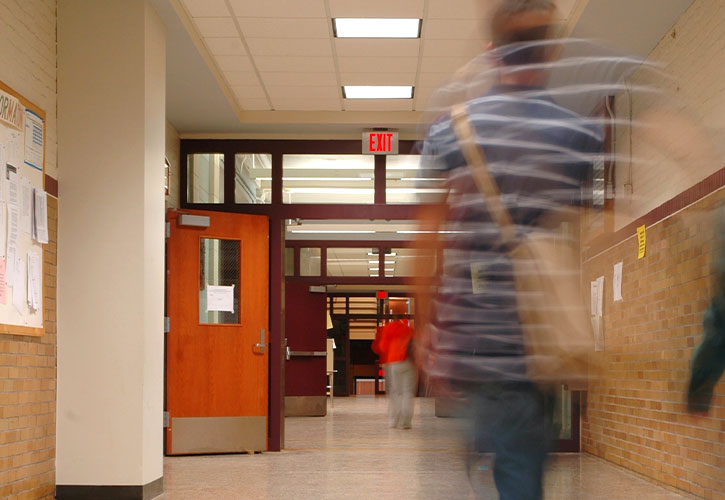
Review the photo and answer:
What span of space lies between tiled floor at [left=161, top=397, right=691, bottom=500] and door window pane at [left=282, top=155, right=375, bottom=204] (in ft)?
7.32

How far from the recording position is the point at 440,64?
22.0 ft

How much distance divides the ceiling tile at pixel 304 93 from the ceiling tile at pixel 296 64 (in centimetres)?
43

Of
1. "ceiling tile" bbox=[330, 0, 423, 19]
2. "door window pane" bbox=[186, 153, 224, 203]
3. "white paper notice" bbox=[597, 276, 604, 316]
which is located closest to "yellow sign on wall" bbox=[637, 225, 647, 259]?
"white paper notice" bbox=[597, 276, 604, 316]

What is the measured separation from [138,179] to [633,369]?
3.61 m

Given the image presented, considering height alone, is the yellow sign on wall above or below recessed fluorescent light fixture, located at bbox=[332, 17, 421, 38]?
below

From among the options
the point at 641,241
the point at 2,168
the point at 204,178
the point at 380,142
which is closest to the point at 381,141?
the point at 380,142

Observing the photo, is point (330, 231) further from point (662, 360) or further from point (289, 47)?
point (662, 360)

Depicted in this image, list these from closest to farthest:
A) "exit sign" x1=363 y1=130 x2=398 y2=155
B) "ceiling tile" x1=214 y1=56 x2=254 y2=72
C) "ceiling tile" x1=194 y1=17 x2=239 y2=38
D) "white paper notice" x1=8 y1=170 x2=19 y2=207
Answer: "white paper notice" x1=8 y1=170 x2=19 y2=207 → "ceiling tile" x1=194 y1=17 x2=239 y2=38 → "ceiling tile" x1=214 y1=56 x2=254 y2=72 → "exit sign" x1=363 y1=130 x2=398 y2=155

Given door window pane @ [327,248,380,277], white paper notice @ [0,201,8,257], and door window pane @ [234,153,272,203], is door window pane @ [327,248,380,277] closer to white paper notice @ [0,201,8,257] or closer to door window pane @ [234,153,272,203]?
door window pane @ [234,153,272,203]

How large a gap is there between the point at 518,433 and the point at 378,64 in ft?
17.4

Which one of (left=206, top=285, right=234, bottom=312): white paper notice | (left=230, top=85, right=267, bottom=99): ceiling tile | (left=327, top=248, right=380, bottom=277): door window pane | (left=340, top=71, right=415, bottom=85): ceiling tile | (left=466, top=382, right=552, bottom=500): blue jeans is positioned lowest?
(left=466, top=382, right=552, bottom=500): blue jeans

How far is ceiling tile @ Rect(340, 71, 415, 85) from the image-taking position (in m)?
6.92

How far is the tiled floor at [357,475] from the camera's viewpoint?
207 inches

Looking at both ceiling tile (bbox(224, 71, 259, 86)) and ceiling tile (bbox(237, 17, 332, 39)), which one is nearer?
→ ceiling tile (bbox(237, 17, 332, 39))
